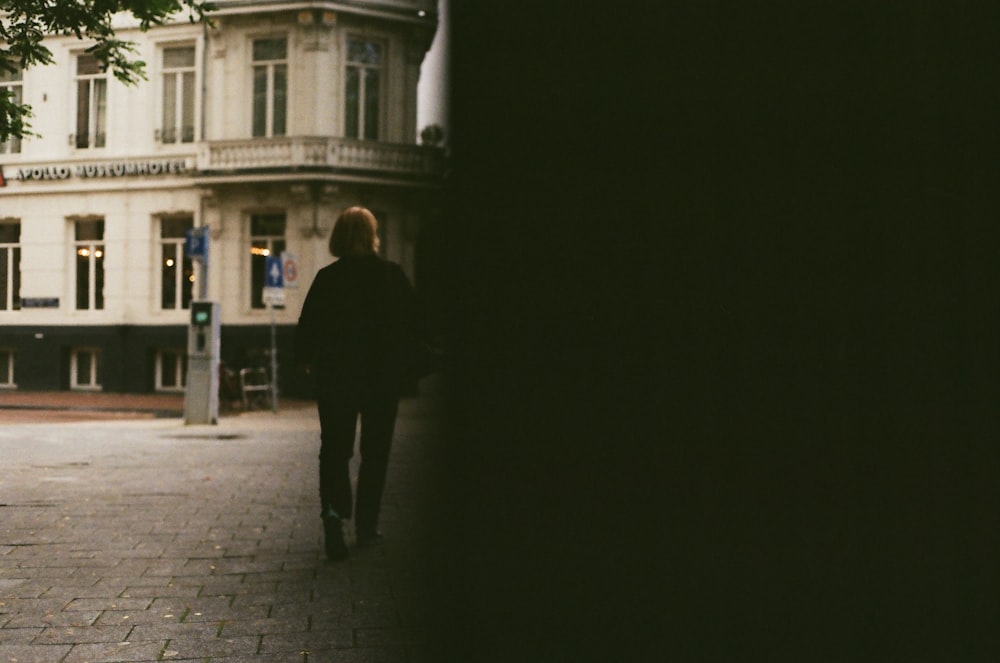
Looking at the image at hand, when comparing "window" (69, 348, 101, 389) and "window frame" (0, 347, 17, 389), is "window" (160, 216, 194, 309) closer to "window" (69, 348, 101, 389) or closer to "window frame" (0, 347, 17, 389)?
"window" (69, 348, 101, 389)

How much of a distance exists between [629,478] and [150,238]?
42.4 feet

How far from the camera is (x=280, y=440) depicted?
1114 cm

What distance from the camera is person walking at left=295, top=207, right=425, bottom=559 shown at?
4918 millimetres

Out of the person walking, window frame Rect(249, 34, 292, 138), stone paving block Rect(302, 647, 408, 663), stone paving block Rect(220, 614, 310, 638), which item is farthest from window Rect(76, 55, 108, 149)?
window frame Rect(249, 34, 292, 138)

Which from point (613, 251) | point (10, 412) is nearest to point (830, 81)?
point (613, 251)

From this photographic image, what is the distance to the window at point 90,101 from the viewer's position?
7.57 m

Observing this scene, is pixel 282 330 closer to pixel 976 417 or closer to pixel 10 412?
pixel 10 412

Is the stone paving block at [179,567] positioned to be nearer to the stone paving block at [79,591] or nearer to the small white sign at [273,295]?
the stone paving block at [79,591]

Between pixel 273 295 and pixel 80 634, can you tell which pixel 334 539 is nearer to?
pixel 80 634

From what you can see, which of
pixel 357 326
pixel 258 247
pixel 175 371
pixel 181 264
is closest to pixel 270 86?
pixel 258 247

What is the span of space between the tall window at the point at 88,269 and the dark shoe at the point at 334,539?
450 cm

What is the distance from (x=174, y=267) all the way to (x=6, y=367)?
1081 centimetres

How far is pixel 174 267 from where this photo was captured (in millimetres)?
17688

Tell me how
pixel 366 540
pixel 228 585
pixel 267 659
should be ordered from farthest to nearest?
pixel 366 540
pixel 228 585
pixel 267 659
